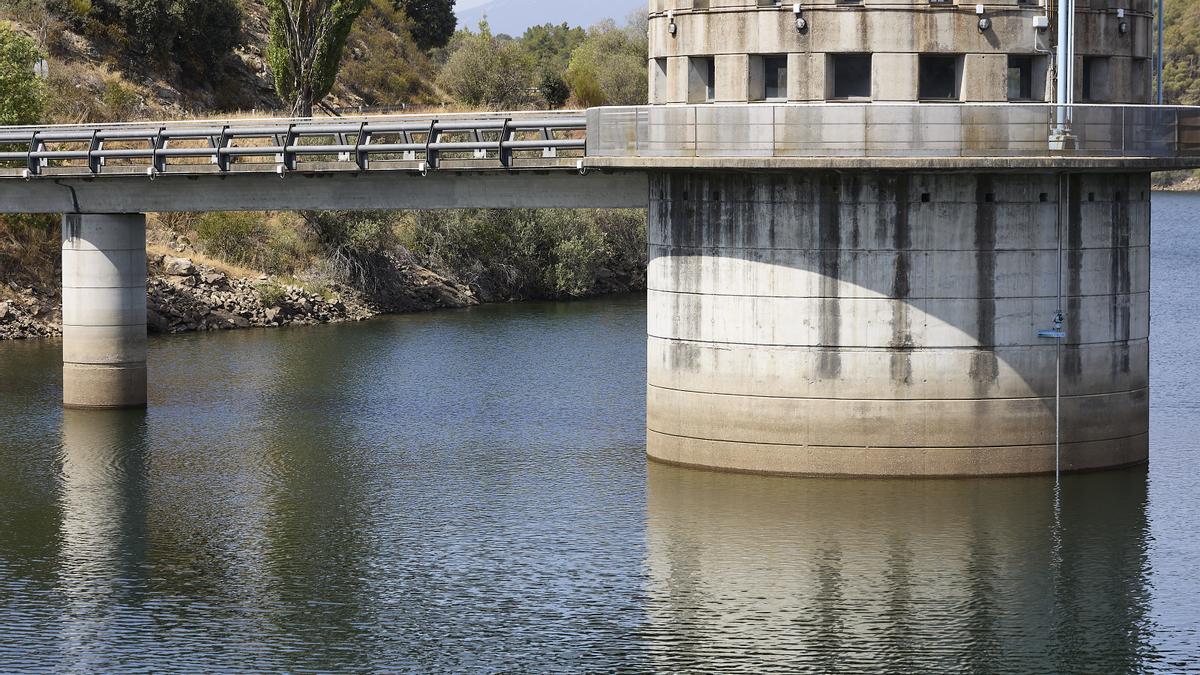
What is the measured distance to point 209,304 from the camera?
2896 inches

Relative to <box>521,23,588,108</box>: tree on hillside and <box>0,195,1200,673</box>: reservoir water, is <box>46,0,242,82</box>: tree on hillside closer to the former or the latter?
<box>521,23,588,108</box>: tree on hillside

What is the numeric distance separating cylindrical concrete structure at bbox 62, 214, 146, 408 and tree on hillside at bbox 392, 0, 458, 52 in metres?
81.3

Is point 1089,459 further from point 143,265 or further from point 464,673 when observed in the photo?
point 143,265

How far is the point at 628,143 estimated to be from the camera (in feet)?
133

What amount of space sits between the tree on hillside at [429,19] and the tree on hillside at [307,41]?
126 feet

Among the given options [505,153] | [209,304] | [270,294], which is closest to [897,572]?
[505,153]

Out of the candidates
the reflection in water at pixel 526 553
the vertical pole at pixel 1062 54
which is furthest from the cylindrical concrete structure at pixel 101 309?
the vertical pole at pixel 1062 54

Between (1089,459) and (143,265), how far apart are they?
85.0 ft

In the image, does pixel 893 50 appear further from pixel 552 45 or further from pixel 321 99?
pixel 552 45

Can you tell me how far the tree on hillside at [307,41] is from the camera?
90250 mm

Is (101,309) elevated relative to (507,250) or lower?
lower

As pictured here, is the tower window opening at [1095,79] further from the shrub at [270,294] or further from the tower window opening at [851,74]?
the shrub at [270,294]

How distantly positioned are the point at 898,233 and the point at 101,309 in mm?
Answer: 22627

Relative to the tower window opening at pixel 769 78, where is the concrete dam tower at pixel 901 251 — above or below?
below
